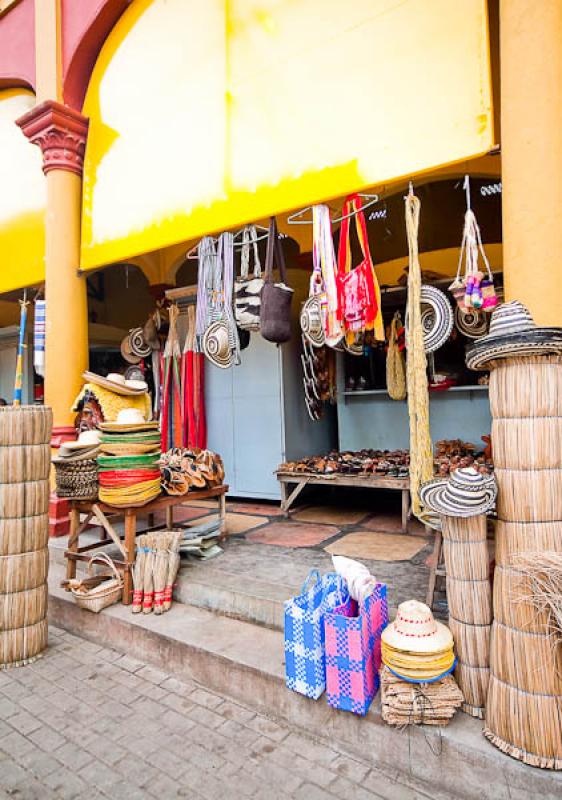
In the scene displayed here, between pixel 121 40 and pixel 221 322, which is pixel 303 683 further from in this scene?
pixel 121 40

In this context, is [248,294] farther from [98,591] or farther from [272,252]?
[98,591]

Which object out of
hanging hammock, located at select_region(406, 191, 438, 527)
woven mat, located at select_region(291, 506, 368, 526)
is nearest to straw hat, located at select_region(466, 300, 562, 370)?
hanging hammock, located at select_region(406, 191, 438, 527)

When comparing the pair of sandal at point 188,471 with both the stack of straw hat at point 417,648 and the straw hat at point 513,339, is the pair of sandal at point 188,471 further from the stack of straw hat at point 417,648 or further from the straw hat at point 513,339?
the straw hat at point 513,339

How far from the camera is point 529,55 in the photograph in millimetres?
2920

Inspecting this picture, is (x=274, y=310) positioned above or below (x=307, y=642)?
above

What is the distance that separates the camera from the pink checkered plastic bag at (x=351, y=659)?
2.35m

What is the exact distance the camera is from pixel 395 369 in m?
5.83

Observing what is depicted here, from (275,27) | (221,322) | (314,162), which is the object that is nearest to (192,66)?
(275,27)

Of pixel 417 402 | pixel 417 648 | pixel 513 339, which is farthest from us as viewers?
pixel 417 402

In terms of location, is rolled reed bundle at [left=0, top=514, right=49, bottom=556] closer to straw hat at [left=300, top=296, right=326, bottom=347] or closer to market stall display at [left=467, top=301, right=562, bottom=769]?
straw hat at [left=300, top=296, right=326, bottom=347]

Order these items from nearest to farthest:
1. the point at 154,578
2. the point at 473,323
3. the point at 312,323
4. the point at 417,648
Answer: the point at 417,648 < the point at 154,578 < the point at 312,323 < the point at 473,323

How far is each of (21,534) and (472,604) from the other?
2.90 m

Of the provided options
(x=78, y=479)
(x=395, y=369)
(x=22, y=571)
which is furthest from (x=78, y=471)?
(x=395, y=369)

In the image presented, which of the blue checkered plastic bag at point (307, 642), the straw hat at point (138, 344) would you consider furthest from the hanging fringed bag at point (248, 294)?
the straw hat at point (138, 344)
